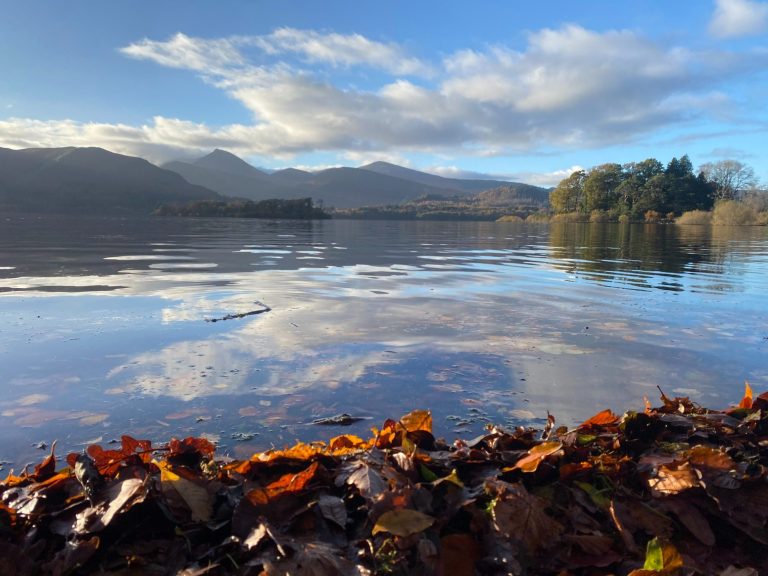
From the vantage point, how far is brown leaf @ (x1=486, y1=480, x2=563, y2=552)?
1.95 meters

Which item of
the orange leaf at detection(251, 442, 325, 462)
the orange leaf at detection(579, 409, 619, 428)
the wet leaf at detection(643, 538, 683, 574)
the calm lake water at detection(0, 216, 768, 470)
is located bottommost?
the calm lake water at detection(0, 216, 768, 470)

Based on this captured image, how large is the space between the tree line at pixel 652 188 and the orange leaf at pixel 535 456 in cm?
10937

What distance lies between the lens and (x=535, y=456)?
7.87 ft

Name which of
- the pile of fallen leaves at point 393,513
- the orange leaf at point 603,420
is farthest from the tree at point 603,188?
the pile of fallen leaves at point 393,513

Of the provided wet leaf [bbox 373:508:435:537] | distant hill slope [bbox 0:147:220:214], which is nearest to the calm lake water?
wet leaf [bbox 373:508:435:537]

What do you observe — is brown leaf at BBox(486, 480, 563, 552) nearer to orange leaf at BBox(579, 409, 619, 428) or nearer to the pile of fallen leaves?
the pile of fallen leaves

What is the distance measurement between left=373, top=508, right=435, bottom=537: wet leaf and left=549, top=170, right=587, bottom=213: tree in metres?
133

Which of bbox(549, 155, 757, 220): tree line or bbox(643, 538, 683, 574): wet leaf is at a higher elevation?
bbox(549, 155, 757, 220): tree line

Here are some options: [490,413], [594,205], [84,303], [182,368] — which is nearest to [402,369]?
[490,413]

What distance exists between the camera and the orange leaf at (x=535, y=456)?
2.33 meters

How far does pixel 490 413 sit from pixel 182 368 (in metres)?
2.96

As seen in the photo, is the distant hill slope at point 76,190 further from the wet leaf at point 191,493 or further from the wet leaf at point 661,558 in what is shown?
the wet leaf at point 661,558

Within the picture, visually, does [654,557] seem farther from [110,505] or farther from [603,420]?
[110,505]

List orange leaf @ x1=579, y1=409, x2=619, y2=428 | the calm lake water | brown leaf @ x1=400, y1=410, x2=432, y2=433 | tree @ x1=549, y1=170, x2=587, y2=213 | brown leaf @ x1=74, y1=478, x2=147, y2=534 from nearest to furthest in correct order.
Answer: brown leaf @ x1=74, y1=478, x2=147, y2=534 → brown leaf @ x1=400, y1=410, x2=432, y2=433 → orange leaf @ x1=579, y1=409, x2=619, y2=428 → the calm lake water → tree @ x1=549, y1=170, x2=587, y2=213
